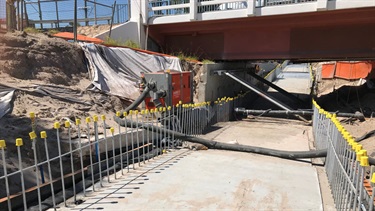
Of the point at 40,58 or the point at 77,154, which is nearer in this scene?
the point at 77,154

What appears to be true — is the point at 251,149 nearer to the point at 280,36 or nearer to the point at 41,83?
the point at 41,83

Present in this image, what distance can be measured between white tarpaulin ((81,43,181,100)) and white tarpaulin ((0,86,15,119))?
2.84 metres

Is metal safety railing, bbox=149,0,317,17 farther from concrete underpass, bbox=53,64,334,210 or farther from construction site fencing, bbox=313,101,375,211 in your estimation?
construction site fencing, bbox=313,101,375,211

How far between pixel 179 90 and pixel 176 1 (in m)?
7.17

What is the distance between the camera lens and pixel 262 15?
12.3 metres

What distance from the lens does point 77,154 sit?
569 cm

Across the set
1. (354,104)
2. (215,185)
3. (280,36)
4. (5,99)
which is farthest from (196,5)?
(215,185)

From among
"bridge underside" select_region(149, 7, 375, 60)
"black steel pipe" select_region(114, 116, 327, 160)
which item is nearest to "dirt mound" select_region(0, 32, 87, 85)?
"black steel pipe" select_region(114, 116, 327, 160)

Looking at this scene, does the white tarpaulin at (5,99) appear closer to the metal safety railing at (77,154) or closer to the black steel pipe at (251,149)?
the metal safety railing at (77,154)

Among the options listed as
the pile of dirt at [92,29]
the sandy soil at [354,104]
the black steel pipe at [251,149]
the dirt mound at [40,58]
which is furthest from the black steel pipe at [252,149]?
the pile of dirt at [92,29]

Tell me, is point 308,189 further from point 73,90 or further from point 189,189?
point 73,90

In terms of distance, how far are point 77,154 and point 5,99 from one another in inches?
85.6

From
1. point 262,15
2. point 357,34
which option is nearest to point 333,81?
point 357,34

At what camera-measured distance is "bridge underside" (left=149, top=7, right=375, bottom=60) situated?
37.9 feet
